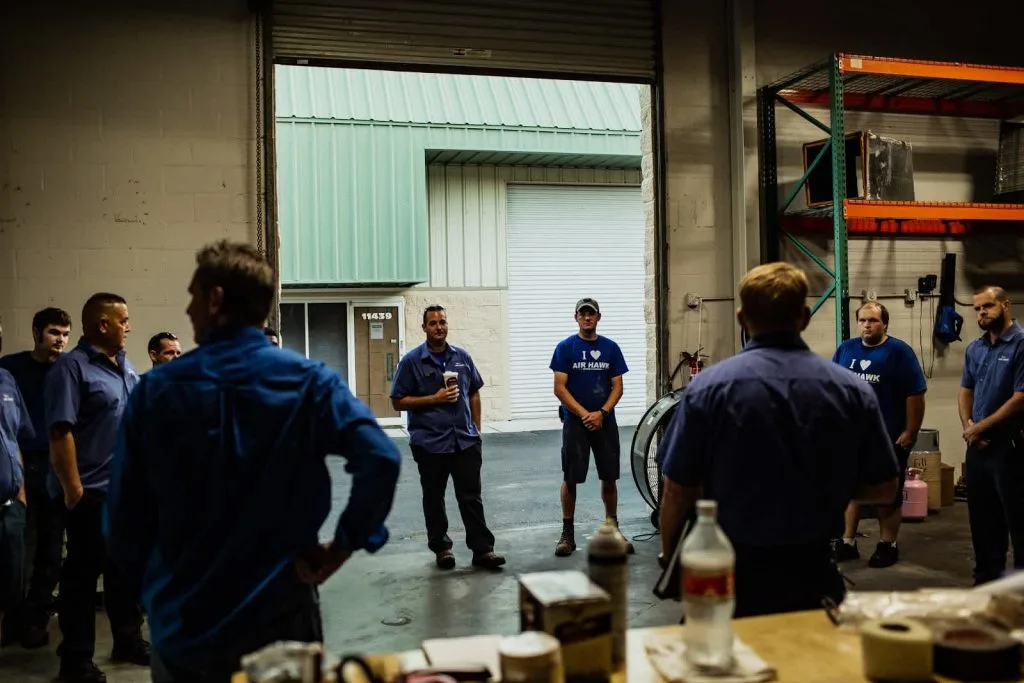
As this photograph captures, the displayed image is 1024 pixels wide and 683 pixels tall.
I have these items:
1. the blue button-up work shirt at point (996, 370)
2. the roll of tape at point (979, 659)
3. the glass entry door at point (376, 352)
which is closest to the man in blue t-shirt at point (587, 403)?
the blue button-up work shirt at point (996, 370)

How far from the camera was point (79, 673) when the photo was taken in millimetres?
3973

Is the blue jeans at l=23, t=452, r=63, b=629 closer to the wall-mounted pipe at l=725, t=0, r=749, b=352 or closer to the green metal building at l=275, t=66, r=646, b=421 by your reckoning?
the wall-mounted pipe at l=725, t=0, r=749, b=352

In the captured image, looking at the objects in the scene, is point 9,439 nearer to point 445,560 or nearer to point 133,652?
point 133,652

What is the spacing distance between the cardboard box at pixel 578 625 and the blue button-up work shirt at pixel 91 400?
113 inches

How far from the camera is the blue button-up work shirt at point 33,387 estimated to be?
4914 mm

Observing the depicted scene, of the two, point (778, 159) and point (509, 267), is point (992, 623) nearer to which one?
point (778, 159)

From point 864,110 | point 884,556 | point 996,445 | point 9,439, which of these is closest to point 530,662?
point 9,439

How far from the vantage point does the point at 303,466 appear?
203cm

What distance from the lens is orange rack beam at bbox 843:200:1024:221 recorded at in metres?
6.63

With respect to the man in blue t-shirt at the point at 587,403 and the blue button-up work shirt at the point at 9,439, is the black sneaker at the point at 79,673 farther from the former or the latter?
the man in blue t-shirt at the point at 587,403

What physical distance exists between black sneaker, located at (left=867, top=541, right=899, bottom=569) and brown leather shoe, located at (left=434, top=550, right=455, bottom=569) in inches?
106

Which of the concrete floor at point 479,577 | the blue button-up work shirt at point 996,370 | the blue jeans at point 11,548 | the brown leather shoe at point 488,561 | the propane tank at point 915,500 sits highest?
the blue button-up work shirt at point 996,370

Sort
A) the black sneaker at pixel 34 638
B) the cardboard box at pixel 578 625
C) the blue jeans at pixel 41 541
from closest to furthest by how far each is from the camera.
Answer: the cardboard box at pixel 578 625, the black sneaker at pixel 34 638, the blue jeans at pixel 41 541

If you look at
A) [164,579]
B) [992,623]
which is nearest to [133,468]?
[164,579]
